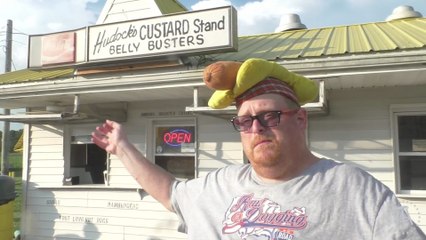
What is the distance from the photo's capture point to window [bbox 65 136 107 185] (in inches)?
322

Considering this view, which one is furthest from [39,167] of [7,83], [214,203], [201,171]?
[214,203]

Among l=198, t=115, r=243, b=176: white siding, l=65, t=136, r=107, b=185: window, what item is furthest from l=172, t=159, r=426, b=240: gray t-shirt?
l=65, t=136, r=107, b=185: window

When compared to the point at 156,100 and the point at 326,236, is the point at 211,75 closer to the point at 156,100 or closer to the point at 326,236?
the point at 326,236

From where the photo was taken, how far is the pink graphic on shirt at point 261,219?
62.9 inches

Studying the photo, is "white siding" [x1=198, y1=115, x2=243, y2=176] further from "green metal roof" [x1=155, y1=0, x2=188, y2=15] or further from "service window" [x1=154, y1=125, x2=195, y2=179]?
"green metal roof" [x1=155, y1=0, x2=188, y2=15]

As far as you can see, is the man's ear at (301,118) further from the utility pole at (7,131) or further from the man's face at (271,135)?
the utility pole at (7,131)

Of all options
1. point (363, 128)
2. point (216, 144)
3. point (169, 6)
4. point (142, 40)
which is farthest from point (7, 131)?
point (363, 128)

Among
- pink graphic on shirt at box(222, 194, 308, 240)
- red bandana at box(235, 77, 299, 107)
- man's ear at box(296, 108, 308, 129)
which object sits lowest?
pink graphic on shirt at box(222, 194, 308, 240)

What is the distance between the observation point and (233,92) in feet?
6.15

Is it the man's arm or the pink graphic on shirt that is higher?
the man's arm

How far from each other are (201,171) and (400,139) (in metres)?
3.01

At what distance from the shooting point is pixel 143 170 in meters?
2.11

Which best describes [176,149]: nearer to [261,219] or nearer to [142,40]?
[142,40]

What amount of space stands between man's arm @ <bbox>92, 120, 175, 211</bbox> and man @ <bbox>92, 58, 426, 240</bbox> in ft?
0.25
